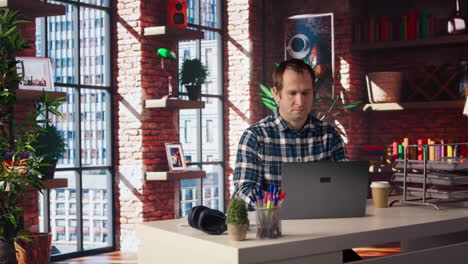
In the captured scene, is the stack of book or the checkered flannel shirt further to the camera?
the stack of book

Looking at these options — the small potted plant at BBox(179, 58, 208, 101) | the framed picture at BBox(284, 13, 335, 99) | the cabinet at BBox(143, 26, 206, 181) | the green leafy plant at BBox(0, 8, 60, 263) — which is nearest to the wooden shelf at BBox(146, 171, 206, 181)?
the cabinet at BBox(143, 26, 206, 181)

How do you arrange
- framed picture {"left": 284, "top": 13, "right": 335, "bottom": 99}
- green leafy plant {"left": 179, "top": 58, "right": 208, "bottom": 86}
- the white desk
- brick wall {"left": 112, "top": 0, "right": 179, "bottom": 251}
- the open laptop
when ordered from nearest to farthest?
the white desk
the open laptop
brick wall {"left": 112, "top": 0, "right": 179, "bottom": 251}
green leafy plant {"left": 179, "top": 58, "right": 208, "bottom": 86}
framed picture {"left": 284, "top": 13, "right": 335, "bottom": 99}

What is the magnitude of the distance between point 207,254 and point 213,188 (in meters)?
5.60

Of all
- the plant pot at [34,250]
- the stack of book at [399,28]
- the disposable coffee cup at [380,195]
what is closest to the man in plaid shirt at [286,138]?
the disposable coffee cup at [380,195]

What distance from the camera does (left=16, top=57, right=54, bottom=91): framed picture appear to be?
5148 millimetres

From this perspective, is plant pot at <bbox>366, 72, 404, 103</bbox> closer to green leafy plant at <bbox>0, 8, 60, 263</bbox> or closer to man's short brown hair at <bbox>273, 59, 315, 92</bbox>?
green leafy plant at <bbox>0, 8, 60, 263</bbox>

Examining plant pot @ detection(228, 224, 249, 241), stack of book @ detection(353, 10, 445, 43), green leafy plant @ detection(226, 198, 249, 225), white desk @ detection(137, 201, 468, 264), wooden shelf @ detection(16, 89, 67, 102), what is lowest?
white desk @ detection(137, 201, 468, 264)

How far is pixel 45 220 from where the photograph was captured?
593 centimetres

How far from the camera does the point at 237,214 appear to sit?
6.83 ft

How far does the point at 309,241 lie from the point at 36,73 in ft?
12.3

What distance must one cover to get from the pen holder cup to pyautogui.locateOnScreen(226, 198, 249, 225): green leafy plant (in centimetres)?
6

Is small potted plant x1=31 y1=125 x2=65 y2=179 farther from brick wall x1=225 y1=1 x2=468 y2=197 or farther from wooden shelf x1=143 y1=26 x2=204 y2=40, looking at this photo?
brick wall x1=225 y1=1 x2=468 y2=197

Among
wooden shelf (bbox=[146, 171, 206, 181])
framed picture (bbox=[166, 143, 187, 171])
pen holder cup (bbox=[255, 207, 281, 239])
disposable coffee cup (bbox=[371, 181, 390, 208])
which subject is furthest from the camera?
framed picture (bbox=[166, 143, 187, 171])

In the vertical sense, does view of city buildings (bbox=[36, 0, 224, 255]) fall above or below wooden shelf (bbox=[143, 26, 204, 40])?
below
